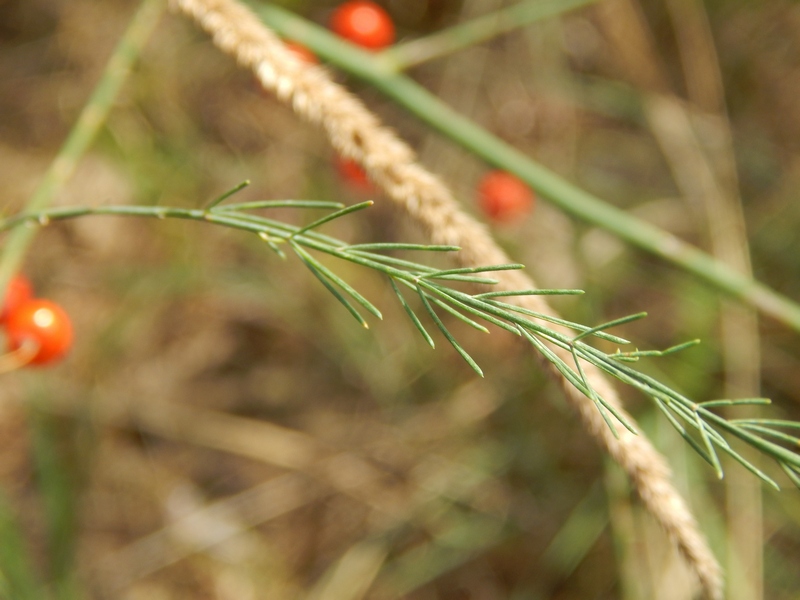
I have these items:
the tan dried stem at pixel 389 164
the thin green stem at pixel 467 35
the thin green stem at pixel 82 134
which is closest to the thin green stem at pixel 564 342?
the tan dried stem at pixel 389 164

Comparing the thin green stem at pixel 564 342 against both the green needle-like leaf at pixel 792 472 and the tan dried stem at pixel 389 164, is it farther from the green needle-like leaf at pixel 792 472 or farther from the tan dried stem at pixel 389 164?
the tan dried stem at pixel 389 164

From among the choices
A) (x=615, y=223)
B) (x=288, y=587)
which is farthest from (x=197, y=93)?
(x=288, y=587)

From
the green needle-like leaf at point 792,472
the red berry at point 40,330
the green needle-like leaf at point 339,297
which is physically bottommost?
the green needle-like leaf at point 792,472

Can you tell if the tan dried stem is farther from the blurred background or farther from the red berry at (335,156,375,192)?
the blurred background

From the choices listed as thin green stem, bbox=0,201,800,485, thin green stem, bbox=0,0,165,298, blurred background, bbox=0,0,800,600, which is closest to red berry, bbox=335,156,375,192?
blurred background, bbox=0,0,800,600

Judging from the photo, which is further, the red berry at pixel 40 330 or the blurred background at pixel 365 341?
the blurred background at pixel 365 341

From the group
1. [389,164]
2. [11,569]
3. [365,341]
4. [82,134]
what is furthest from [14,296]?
[365,341]

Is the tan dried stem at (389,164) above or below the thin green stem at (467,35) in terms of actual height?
below
